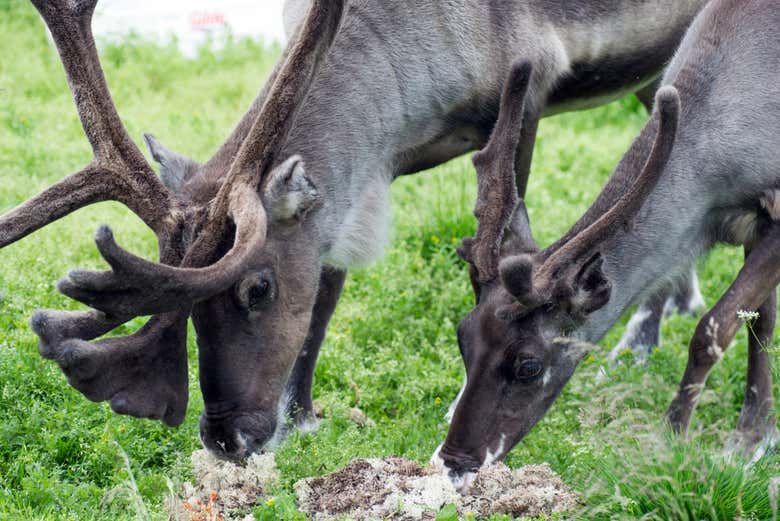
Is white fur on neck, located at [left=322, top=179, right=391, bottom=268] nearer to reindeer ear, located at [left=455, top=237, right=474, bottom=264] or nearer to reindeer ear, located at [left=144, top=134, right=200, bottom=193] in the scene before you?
reindeer ear, located at [left=455, top=237, right=474, bottom=264]

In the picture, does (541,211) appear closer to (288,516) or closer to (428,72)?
(428,72)

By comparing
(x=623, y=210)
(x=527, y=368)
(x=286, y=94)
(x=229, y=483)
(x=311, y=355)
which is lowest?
(x=311, y=355)

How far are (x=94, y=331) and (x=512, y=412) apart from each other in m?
1.85

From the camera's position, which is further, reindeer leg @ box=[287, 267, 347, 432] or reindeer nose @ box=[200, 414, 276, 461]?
reindeer leg @ box=[287, 267, 347, 432]

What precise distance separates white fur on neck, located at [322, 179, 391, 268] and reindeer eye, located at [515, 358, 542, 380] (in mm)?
1083

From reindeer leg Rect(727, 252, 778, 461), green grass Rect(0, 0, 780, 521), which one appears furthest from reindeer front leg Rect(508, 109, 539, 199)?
reindeer leg Rect(727, 252, 778, 461)

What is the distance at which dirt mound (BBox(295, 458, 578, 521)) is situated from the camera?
14.8 feet

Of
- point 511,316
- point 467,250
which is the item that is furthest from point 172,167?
point 511,316

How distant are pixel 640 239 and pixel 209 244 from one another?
77.8 inches

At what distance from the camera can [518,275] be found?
4703 mm

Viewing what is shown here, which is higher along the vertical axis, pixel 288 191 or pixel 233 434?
pixel 288 191

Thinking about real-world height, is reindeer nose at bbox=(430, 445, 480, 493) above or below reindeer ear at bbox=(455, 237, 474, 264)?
below

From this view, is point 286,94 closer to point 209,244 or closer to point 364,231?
point 209,244

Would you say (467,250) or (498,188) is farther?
(467,250)
